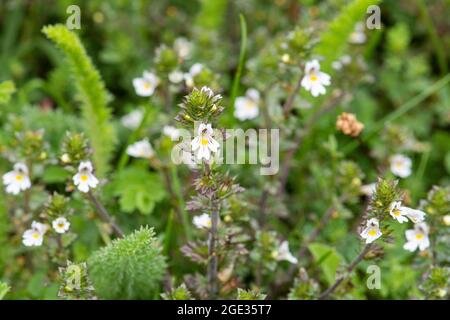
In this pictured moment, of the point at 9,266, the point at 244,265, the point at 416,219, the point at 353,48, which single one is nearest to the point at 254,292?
the point at 244,265

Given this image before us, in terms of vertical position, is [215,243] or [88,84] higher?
[88,84]

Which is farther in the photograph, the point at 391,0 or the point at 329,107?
the point at 391,0

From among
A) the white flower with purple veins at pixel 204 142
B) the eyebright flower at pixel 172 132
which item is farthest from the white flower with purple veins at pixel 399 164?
the white flower with purple veins at pixel 204 142

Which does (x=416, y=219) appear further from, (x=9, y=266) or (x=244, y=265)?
(x=9, y=266)

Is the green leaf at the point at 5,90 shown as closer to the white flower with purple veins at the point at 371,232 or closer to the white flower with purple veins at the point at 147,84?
the white flower with purple veins at the point at 147,84

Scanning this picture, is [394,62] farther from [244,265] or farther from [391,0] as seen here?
[244,265]
